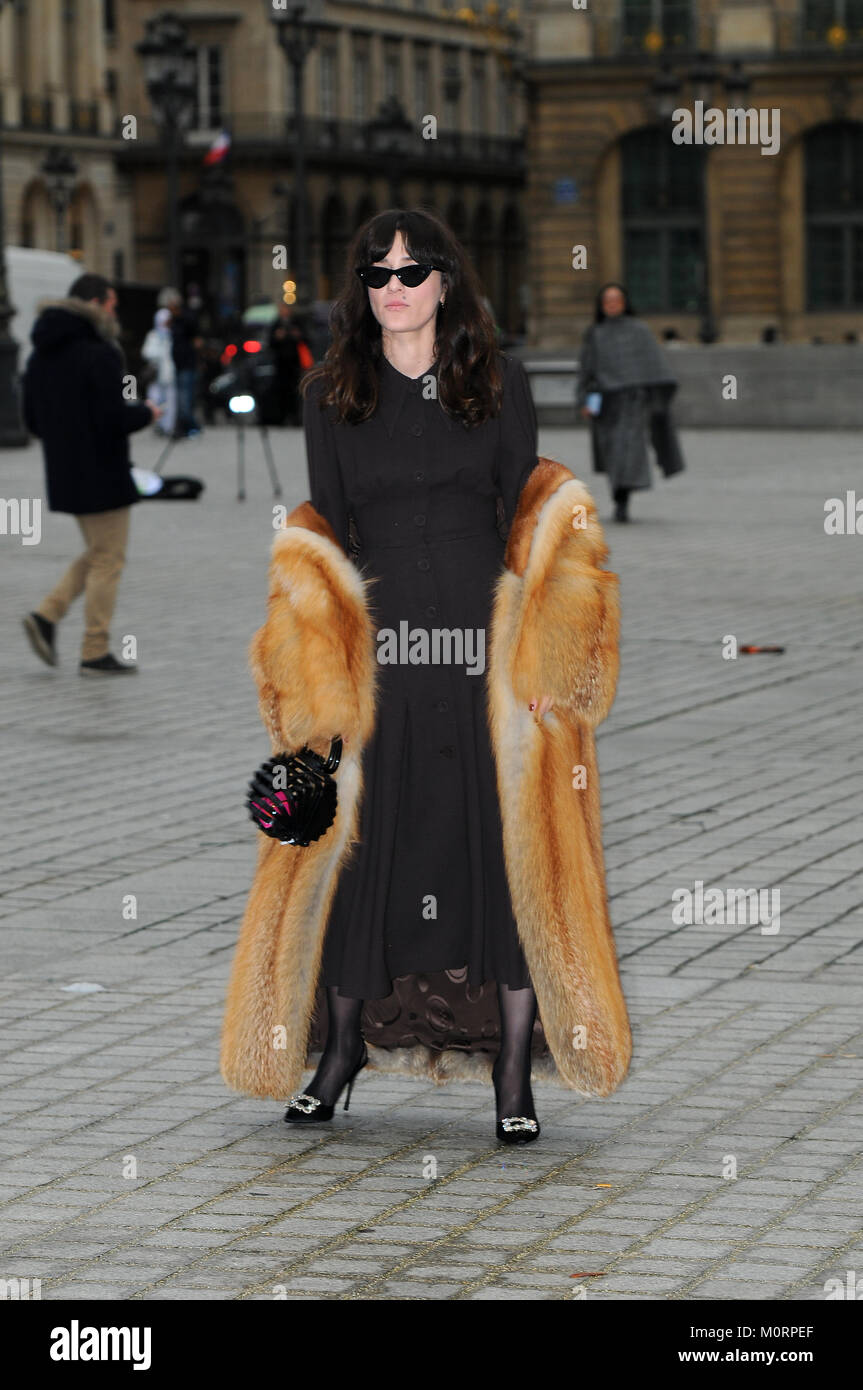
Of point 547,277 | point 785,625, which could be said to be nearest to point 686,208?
point 547,277

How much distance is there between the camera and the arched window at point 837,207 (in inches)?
2178

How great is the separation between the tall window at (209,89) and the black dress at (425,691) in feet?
250

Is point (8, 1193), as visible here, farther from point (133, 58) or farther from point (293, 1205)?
point (133, 58)

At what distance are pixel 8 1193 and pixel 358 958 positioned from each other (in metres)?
0.78

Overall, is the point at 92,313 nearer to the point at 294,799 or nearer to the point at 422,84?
the point at 294,799

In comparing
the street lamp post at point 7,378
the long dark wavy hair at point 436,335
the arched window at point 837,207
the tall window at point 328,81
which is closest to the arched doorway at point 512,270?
the tall window at point 328,81

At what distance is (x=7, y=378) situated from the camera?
1176 inches

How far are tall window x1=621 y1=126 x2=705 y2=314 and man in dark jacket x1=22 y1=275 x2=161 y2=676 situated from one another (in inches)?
1773

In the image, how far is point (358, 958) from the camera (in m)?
5.16

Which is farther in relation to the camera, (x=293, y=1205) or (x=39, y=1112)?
(x=39, y=1112)

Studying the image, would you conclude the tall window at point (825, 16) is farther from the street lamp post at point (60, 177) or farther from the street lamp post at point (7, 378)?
the street lamp post at point (7, 378)

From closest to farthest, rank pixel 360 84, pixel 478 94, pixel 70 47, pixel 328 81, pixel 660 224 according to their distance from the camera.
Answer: pixel 660 224 → pixel 70 47 → pixel 328 81 → pixel 360 84 → pixel 478 94

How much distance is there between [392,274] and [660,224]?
52.7 m

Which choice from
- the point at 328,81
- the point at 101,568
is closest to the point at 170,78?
the point at 101,568
